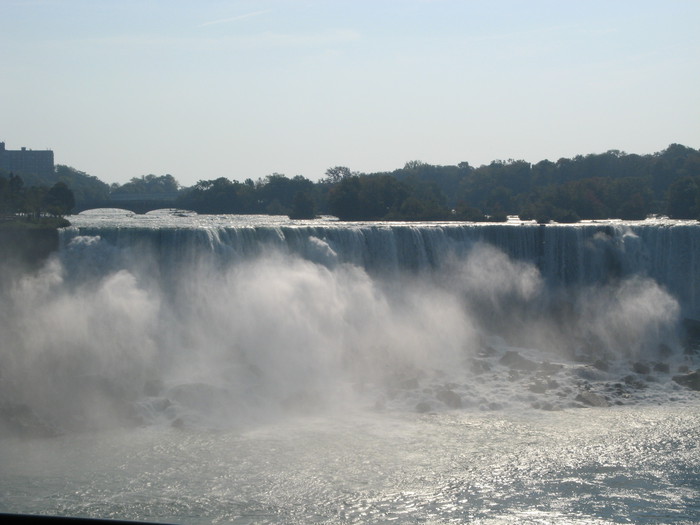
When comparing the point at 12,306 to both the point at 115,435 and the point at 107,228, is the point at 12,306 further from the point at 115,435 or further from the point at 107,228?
the point at 115,435

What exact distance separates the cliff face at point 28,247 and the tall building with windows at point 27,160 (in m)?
83.3

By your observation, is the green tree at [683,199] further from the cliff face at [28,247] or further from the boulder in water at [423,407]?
the cliff face at [28,247]

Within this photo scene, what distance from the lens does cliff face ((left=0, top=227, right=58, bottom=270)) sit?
67.8 feet

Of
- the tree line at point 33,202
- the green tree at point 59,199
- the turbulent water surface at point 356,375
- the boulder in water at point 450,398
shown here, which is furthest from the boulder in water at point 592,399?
the green tree at point 59,199

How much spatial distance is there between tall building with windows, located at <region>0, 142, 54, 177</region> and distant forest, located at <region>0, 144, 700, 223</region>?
30.8 m

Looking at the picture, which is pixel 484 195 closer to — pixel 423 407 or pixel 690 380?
pixel 690 380

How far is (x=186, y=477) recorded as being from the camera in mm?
12195

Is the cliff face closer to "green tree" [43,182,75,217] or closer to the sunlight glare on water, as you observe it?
the sunlight glare on water

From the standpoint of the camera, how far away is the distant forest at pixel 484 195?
41.4 meters

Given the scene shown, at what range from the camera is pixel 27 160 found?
103 metres

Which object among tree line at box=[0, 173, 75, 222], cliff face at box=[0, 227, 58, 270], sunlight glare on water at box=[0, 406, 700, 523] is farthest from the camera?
tree line at box=[0, 173, 75, 222]

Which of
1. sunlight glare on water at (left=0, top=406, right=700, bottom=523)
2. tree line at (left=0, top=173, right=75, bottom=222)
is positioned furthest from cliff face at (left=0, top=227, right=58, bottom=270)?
tree line at (left=0, top=173, right=75, bottom=222)

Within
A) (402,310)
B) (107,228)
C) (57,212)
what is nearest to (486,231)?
(402,310)

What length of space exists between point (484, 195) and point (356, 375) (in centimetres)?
5269
